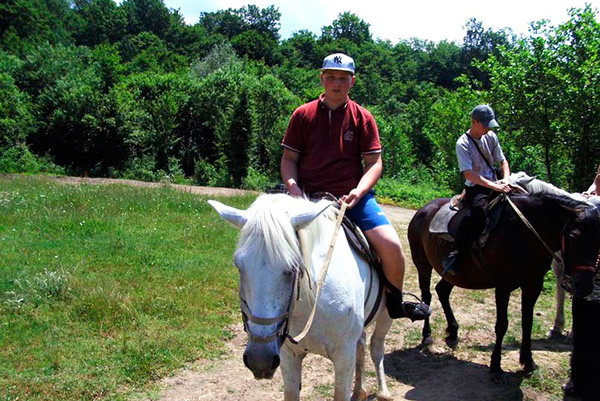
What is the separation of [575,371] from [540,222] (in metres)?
1.42

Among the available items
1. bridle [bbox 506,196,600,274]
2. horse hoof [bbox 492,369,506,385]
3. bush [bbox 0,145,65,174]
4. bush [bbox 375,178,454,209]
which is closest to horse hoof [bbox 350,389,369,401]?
horse hoof [bbox 492,369,506,385]

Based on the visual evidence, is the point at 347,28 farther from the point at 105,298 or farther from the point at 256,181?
the point at 105,298

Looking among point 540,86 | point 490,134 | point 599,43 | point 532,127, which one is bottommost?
point 490,134

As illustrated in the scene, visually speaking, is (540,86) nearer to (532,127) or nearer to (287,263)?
(532,127)

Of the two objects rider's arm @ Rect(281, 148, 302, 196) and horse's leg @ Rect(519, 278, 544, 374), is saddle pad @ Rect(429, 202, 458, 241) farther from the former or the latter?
rider's arm @ Rect(281, 148, 302, 196)

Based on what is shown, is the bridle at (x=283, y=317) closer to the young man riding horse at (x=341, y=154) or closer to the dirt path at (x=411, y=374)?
the young man riding horse at (x=341, y=154)

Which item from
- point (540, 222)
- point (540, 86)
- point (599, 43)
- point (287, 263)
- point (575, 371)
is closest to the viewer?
point (287, 263)

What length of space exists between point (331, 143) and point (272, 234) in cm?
144

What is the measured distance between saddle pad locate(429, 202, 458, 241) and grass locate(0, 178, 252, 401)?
2804 mm

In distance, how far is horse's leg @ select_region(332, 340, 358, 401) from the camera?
3199 mm

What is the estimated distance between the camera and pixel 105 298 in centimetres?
623

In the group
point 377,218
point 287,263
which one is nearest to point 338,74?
point 377,218

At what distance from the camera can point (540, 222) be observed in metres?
4.98

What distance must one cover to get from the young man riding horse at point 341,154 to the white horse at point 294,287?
27cm
